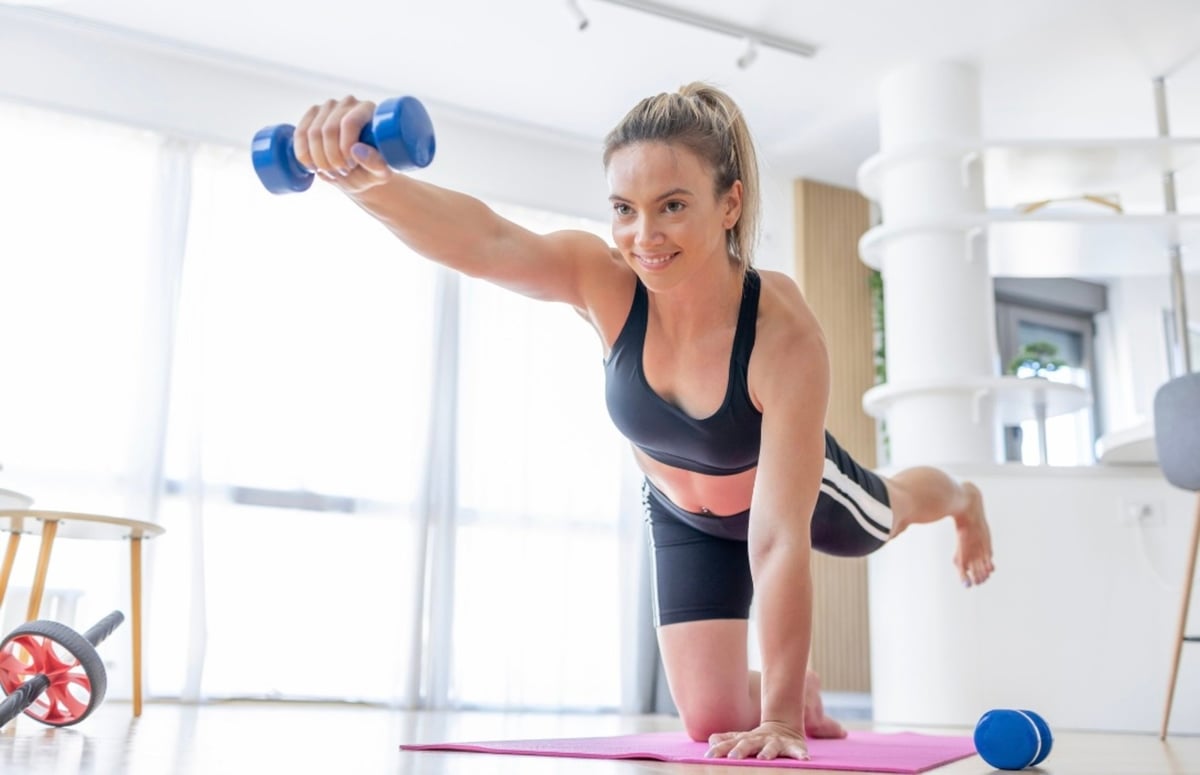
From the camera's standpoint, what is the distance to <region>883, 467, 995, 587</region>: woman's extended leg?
225 cm

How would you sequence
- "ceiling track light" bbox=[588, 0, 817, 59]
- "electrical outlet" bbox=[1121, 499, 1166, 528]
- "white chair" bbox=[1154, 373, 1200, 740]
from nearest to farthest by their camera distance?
"white chair" bbox=[1154, 373, 1200, 740] < "electrical outlet" bbox=[1121, 499, 1166, 528] < "ceiling track light" bbox=[588, 0, 817, 59]

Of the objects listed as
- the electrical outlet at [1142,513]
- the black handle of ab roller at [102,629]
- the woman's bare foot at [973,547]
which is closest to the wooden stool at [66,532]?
the black handle of ab roller at [102,629]

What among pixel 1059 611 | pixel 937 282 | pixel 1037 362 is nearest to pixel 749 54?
pixel 937 282

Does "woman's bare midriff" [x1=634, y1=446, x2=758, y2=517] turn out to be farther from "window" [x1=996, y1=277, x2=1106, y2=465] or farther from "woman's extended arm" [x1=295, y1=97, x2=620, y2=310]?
"window" [x1=996, y1=277, x2=1106, y2=465]

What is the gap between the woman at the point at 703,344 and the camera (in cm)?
143

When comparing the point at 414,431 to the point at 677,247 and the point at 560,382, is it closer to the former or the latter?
the point at 560,382

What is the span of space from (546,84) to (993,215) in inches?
71.1

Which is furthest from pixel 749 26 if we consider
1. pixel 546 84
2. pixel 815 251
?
pixel 815 251

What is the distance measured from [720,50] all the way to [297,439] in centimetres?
216

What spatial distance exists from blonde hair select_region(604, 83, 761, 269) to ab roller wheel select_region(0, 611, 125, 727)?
3.71 ft

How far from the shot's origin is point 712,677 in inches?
80.7

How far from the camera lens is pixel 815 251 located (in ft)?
17.3

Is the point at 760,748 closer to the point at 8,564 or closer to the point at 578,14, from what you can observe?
the point at 8,564

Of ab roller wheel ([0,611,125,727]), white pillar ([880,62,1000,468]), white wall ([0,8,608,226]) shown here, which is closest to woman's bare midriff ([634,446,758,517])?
ab roller wheel ([0,611,125,727])
